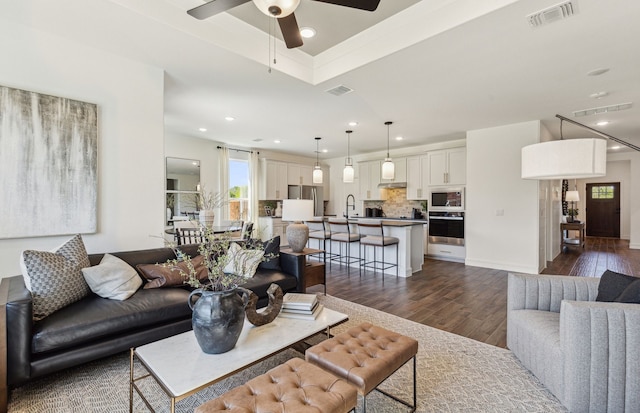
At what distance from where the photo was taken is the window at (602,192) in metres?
10.5

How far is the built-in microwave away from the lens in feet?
21.6

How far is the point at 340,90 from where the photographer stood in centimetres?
401

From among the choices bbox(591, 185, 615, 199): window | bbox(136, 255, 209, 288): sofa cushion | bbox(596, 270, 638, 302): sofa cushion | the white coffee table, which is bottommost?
the white coffee table

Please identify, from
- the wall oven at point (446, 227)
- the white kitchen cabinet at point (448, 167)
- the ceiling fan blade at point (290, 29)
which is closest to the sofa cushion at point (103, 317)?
the ceiling fan blade at point (290, 29)

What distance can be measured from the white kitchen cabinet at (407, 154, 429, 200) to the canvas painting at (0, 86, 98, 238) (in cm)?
654

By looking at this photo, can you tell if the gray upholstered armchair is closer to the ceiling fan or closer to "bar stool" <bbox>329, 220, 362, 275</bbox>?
the ceiling fan

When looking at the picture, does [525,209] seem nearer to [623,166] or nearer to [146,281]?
[146,281]

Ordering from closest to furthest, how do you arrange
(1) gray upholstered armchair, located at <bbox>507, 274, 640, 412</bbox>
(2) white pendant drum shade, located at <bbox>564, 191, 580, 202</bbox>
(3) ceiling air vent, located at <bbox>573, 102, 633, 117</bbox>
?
(1) gray upholstered armchair, located at <bbox>507, 274, 640, 412</bbox>
(3) ceiling air vent, located at <bbox>573, 102, 633, 117</bbox>
(2) white pendant drum shade, located at <bbox>564, 191, 580, 202</bbox>

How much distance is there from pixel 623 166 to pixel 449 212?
7936 millimetres

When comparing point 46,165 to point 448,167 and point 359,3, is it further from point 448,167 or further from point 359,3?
point 448,167

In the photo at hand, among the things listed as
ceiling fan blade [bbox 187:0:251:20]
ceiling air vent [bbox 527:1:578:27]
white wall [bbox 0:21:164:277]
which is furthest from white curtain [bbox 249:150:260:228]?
ceiling air vent [bbox 527:1:578:27]

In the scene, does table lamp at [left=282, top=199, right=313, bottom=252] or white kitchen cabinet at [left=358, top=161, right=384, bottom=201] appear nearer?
table lamp at [left=282, top=199, right=313, bottom=252]

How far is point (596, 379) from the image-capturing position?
1685 millimetres

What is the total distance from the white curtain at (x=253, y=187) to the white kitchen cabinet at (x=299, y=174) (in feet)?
3.41
